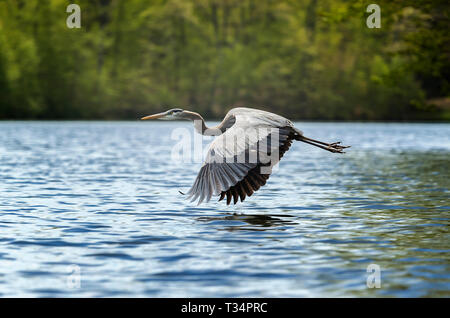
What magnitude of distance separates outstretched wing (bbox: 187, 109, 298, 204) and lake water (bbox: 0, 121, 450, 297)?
24.1 inches

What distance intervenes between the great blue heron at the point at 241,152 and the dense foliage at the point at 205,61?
6857 centimetres

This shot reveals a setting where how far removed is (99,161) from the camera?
2638 cm

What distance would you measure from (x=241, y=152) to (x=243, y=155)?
0.08 metres

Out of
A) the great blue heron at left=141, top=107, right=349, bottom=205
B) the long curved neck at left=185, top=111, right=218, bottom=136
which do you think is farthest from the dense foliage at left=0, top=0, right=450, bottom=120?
the great blue heron at left=141, top=107, right=349, bottom=205

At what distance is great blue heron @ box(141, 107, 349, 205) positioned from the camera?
35.8 feet

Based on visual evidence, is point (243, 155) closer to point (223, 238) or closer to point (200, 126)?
point (223, 238)

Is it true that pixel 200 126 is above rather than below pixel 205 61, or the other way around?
below

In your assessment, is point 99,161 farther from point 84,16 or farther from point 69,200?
point 84,16

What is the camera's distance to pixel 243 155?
1134 cm

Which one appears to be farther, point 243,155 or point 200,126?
point 200,126

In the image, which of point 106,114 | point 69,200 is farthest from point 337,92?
point 69,200

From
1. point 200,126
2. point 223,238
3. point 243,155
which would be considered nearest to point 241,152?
point 243,155

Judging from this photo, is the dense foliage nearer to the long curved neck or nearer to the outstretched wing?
the long curved neck

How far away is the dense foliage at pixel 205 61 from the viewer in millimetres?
82062
